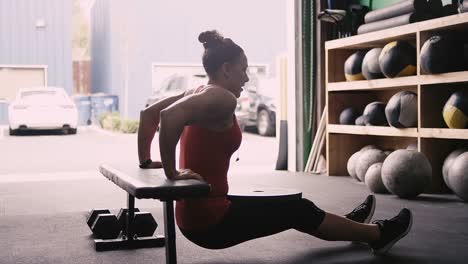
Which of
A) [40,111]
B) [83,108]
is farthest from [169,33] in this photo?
[40,111]

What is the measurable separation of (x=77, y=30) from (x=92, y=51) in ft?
20.1

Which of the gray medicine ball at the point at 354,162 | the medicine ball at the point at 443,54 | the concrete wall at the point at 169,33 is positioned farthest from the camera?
the concrete wall at the point at 169,33

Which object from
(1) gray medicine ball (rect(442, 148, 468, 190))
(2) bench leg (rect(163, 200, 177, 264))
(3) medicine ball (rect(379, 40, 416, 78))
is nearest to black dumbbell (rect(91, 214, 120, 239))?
(2) bench leg (rect(163, 200, 177, 264))

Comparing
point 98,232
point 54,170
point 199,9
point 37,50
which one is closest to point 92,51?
point 37,50

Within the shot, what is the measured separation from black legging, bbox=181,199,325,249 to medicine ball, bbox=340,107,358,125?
3434mm

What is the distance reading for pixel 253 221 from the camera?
262 cm

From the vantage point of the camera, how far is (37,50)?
1605 centimetres

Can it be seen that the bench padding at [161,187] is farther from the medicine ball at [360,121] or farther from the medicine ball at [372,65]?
the medicine ball at [360,121]

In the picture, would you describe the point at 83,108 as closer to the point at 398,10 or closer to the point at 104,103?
the point at 104,103

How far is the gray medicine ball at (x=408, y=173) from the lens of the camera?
4.76 m

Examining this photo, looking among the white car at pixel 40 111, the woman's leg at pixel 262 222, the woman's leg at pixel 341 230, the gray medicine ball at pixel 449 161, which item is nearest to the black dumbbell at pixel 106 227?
the woman's leg at pixel 262 222

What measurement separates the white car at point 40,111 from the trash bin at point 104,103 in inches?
91.0

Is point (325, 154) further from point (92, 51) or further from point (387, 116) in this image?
point (92, 51)

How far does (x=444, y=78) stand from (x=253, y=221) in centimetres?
279
